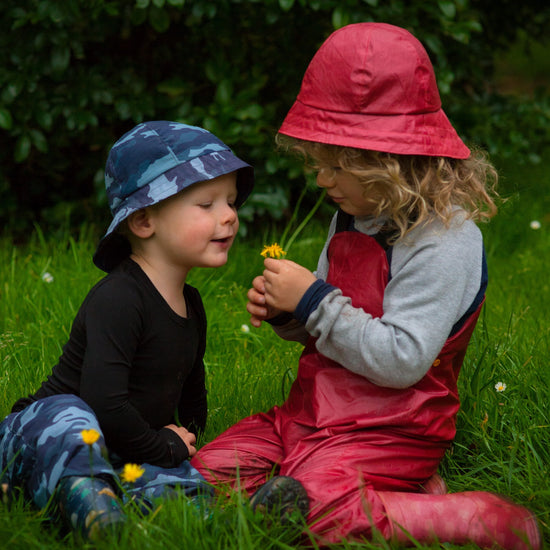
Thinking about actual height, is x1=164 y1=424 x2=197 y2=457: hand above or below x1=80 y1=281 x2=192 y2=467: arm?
below

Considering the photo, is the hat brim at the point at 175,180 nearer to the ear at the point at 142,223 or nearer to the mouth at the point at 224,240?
the ear at the point at 142,223

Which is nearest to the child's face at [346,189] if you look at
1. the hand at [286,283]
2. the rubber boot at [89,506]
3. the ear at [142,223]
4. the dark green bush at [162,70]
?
the hand at [286,283]

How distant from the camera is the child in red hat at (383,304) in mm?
2152

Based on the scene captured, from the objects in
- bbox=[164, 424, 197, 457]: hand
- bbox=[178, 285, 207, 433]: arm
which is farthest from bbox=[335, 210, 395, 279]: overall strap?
bbox=[164, 424, 197, 457]: hand

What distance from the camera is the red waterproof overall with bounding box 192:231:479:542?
2.20m

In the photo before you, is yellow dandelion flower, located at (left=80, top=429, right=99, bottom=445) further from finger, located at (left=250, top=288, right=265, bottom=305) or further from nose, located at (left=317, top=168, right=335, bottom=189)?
nose, located at (left=317, top=168, right=335, bottom=189)

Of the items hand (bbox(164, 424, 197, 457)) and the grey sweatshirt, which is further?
hand (bbox(164, 424, 197, 457))

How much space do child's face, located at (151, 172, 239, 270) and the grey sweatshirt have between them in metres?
0.35

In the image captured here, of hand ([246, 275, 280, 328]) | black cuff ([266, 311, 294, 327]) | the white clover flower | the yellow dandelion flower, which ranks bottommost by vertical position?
the white clover flower

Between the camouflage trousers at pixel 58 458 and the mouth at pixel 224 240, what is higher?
the mouth at pixel 224 240

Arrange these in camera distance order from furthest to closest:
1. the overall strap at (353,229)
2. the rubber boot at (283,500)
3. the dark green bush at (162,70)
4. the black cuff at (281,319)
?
the dark green bush at (162,70)
the black cuff at (281,319)
the overall strap at (353,229)
the rubber boot at (283,500)

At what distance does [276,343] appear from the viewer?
3.36m

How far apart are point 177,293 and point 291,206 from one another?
103 inches

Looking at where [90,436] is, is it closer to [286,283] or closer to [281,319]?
[286,283]
